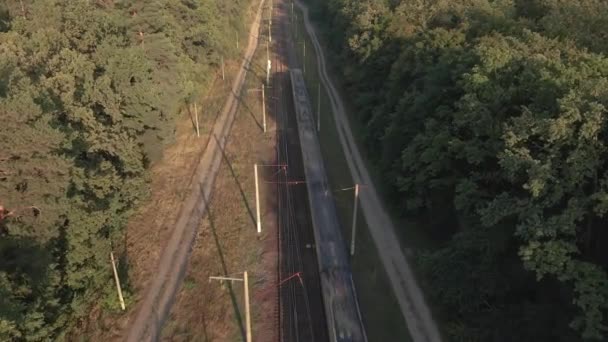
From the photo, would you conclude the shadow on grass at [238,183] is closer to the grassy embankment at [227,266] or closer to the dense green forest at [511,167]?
the grassy embankment at [227,266]

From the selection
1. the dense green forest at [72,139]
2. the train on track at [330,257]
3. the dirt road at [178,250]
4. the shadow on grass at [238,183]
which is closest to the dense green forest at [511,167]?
the train on track at [330,257]

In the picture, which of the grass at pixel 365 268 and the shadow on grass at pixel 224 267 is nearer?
the grass at pixel 365 268

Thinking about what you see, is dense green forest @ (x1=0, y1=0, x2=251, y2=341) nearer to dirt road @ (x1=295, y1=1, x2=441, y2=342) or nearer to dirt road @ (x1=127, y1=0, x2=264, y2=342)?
dirt road @ (x1=127, y1=0, x2=264, y2=342)

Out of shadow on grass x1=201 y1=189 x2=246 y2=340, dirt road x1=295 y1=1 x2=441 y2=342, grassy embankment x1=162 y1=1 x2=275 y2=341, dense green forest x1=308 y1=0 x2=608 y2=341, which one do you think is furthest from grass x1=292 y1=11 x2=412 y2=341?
shadow on grass x1=201 y1=189 x2=246 y2=340

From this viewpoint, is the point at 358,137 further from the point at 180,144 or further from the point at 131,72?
the point at 131,72

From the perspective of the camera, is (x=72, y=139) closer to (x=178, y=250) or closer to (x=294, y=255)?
(x=178, y=250)

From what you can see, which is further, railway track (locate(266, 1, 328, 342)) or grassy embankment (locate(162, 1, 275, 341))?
railway track (locate(266, 1, 328, 342))

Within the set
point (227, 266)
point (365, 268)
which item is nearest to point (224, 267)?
point (227, 266)
